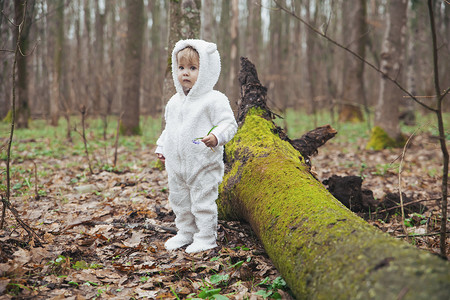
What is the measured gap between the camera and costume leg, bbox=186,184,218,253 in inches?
116

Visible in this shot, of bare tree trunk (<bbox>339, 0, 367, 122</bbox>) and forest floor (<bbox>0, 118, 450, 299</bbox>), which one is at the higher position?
bare tree trunk (<bbox>339, 0, 367, 122</bbox>)

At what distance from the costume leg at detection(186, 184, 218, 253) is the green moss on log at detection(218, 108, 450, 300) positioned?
1.06 feet

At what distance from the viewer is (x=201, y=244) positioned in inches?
119

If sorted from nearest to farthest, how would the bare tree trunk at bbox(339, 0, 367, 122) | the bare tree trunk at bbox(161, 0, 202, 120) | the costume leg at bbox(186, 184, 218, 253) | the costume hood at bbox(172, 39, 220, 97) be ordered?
1. the costume hood at bbox(172, 39, 220, 97)
2. the costume leg at bbox(186, 184, 218, 253)
3. the bare tree trunk at bbox(161, 0, 202, 120)
4. the bare tree trunk at bbox(339, 0, 367, 122)

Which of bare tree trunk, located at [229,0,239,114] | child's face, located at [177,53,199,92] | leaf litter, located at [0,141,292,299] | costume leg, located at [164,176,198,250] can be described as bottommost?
leaf litter, located at [0,141,292,299]

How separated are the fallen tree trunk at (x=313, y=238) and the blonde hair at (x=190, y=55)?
115 cm

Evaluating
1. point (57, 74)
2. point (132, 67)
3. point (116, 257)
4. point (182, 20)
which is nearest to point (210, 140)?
point (116, 257)

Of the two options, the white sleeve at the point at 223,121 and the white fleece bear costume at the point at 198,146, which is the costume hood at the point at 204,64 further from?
the white sleeve at the point at 223,121

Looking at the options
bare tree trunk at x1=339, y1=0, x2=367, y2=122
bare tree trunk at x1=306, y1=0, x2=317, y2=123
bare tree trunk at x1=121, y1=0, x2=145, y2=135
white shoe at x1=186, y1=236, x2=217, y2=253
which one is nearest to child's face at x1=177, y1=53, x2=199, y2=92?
white shoe at x1=186, y1=236, x2=217, y2=253

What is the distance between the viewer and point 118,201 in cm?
454

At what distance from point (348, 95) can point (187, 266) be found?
40.3 ft

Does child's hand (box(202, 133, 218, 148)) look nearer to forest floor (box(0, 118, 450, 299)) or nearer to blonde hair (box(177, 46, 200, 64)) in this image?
blonde hair (box(177, 46, 200, 64))

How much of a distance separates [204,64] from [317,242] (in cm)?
173

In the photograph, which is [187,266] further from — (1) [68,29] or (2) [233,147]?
(1) [68,29]
